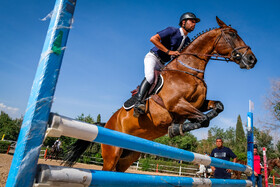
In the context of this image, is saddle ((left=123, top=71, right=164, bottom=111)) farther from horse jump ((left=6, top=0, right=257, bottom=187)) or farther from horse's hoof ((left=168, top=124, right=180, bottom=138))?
horse's hoof ((left=168, top=124, right=180, bottom=138))

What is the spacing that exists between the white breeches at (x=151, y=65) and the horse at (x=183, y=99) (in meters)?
0.17

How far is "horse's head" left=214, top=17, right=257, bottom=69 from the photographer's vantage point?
9.75ft

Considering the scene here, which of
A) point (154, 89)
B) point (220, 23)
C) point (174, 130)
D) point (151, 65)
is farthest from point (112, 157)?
point (220, 23)

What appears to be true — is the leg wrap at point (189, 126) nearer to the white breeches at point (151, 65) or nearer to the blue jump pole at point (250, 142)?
the white breeches at point (151, 65)

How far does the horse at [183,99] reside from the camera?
2.77 metres

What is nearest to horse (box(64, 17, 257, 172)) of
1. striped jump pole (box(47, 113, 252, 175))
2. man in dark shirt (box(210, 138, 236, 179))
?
striped jump pole (box(47, 113, 252, 175))

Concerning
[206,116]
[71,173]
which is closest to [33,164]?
[71,173]

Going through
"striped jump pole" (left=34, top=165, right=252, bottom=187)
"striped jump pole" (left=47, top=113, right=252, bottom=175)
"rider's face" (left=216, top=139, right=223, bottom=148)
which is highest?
"rider's face" (left=216, top=139, right=223, bottom=148)

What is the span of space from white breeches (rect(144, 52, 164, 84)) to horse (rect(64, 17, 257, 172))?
172 millimetres

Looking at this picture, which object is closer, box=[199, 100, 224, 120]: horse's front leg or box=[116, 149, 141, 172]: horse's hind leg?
box=[199, 100, 224, 120]: horse's front leg

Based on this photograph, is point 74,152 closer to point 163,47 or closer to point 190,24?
point 163,47

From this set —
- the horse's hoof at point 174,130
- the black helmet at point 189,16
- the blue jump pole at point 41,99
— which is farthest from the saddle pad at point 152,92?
the blue jump pole at point 41,99

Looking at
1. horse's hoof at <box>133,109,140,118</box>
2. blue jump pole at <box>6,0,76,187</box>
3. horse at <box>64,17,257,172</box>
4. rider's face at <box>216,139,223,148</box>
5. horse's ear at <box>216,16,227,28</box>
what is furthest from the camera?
rider's face at <box>216,139,223,148</box>

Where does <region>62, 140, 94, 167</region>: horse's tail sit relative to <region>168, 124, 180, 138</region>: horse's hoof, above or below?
below
